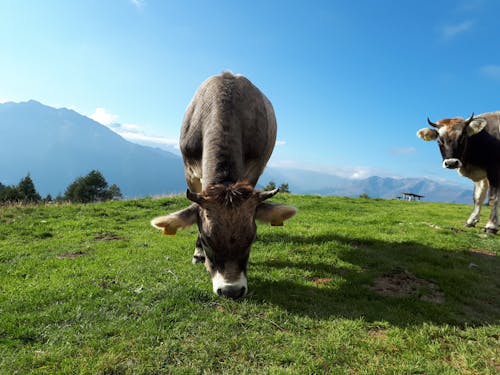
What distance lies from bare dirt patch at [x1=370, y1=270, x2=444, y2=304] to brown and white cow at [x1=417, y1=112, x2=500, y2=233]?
23.0ft

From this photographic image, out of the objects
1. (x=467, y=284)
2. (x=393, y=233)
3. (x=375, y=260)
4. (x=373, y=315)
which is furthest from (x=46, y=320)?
(x=393, y=233)

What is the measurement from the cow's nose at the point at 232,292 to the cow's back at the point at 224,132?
1906 mm

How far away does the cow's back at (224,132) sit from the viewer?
21.4 ft

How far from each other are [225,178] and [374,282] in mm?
3978

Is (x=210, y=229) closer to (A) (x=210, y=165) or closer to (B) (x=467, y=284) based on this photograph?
(A) (x=210, y=165)

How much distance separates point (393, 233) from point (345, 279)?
5315 mm

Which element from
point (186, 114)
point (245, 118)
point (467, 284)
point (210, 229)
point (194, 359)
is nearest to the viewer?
point (194, 359)

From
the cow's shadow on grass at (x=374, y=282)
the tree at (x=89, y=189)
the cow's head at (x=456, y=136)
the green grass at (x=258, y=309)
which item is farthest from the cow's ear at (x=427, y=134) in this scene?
the tree at (x=89, y=189)

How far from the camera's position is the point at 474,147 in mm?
13023

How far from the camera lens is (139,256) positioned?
848 centimetres

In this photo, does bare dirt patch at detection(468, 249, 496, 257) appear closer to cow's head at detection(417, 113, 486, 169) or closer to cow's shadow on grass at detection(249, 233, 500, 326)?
cow's shadow on grass at detection(249, 233, 500, 326)

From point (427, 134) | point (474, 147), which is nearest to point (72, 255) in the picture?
point (427, 134)

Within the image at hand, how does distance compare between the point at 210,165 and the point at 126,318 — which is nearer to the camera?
the point at 126,318

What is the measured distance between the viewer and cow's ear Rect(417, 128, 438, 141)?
13.4m
